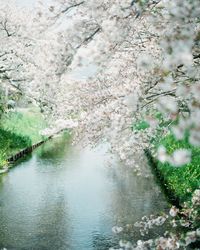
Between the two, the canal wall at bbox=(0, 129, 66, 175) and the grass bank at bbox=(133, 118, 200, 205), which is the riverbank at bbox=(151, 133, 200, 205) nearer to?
the grass bank at bbox=(133, 118, 200, 205)

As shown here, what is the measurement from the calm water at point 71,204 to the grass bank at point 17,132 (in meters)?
1.93

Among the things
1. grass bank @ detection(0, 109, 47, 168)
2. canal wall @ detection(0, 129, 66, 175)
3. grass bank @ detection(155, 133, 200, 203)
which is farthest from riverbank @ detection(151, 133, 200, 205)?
grass bank @ detection(0, 109, 47, 168)

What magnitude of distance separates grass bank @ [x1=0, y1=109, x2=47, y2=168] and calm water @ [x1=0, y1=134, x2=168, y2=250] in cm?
193

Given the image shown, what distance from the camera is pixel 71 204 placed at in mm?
16922

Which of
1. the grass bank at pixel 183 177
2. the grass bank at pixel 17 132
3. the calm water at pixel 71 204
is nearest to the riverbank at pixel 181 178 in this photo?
the grass bank at pixel 183 177

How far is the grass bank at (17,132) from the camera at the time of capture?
28.0 metres

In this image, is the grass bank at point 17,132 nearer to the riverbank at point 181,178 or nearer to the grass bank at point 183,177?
the riverbank at point 181,178

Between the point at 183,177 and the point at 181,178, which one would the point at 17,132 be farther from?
the point at 183,177

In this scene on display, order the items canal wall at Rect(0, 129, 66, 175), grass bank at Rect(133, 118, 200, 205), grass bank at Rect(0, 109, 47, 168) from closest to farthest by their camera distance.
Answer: grass bank at Rect(133, 118, 200, 205), canal wall at Rect(0, 129, 66, 175), grass bank at Rect(0, 109, 47, 168)

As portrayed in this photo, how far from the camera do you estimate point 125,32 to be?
5.55 meters

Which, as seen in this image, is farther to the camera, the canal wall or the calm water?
the canal wall

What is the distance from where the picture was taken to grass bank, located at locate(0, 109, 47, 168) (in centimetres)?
2796

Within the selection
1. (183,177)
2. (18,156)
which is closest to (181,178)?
(183,177)

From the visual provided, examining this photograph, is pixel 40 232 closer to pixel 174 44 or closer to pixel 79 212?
pixel 79 212
